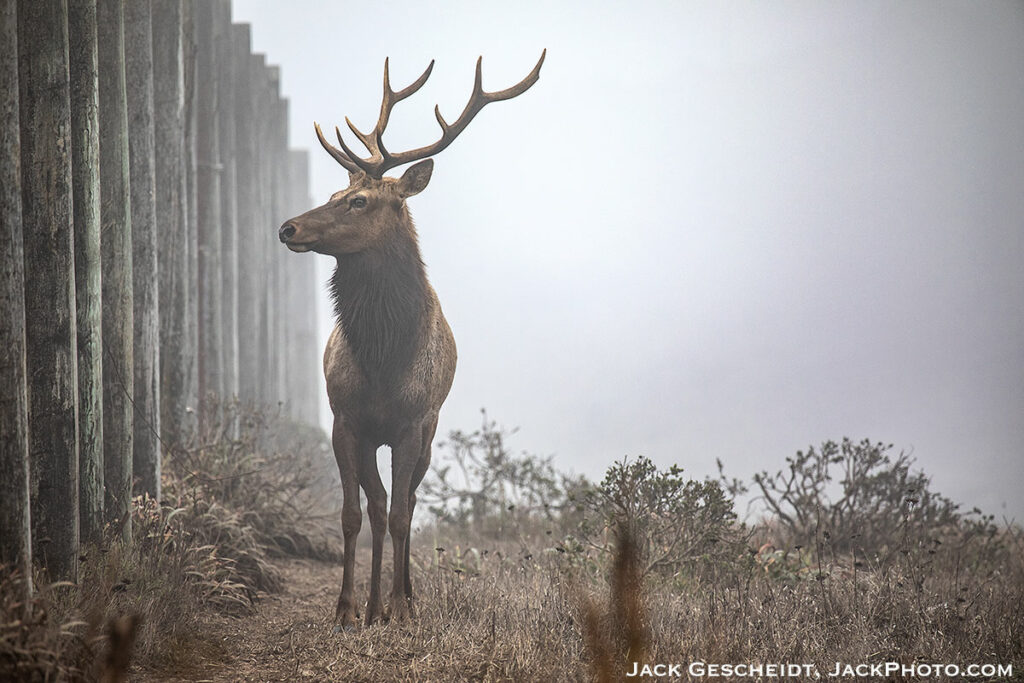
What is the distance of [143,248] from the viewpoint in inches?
260

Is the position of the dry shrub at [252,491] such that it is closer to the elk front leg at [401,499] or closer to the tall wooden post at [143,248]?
the tall wooden post at [143,248]

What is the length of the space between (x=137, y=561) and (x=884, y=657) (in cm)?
422

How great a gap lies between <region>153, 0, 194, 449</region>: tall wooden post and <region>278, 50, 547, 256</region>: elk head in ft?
8.59

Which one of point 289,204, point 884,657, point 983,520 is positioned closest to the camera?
point 884,657

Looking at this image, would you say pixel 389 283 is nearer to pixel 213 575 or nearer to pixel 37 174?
pixel 37 174

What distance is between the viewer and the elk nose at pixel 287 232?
487 centimetres

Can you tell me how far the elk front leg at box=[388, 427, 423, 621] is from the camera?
207 inches

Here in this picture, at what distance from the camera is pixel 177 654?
14.6 feet

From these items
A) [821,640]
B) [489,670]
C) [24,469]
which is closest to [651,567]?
[821,640]

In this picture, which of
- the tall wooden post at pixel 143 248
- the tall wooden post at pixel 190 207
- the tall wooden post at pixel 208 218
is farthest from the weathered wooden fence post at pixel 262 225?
the tall wooden post at pixel 143 248

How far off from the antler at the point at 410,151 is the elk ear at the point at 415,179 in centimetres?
17

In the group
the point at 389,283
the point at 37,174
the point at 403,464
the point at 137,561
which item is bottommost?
the point at 137,561

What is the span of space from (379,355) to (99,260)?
1.80m

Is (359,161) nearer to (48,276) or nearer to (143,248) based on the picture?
(48,276)
